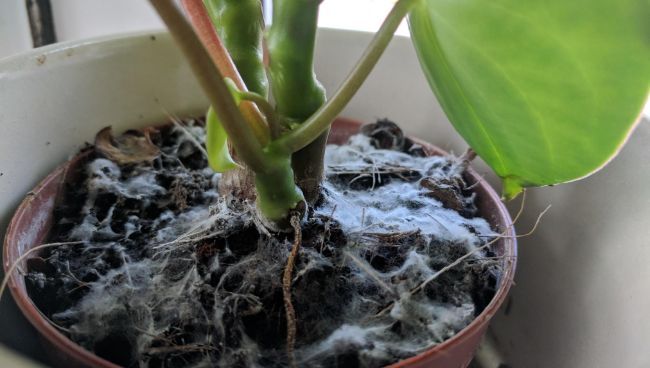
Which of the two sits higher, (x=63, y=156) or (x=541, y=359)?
(x=63, y=156)

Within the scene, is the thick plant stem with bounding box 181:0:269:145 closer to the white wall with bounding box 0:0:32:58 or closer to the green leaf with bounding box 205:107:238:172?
the green leaf with bounding box 205:107:238:172

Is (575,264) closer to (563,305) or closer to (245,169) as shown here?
(563,305)

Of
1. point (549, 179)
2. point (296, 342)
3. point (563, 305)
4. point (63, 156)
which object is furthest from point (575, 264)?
point (63, 156)

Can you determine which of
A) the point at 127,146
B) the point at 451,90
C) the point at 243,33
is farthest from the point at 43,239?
the point at 451,90

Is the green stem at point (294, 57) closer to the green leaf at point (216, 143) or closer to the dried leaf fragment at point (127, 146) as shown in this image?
the green leaf at point (216, 143)

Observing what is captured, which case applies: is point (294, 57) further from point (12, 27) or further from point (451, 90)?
point (12, 27)

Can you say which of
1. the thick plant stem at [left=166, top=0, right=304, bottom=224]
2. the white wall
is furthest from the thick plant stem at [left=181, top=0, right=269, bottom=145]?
the white wall
